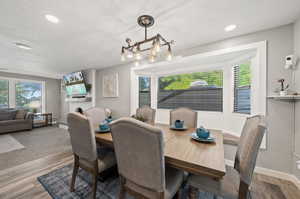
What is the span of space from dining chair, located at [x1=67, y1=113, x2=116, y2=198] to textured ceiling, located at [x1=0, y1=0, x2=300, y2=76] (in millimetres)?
1374

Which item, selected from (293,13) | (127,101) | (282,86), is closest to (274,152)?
(282,86)

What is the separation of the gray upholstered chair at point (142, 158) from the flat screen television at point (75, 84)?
4.21 metres

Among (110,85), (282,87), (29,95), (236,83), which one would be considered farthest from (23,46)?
(282,87)

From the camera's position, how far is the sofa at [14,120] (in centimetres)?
417

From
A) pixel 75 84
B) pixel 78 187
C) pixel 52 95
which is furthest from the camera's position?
pixel 52 95

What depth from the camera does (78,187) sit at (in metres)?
1.59

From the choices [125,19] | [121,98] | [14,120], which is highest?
[125,19]

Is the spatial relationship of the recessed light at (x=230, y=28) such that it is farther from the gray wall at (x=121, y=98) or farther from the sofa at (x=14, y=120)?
the sofa at (x=14, y=120)

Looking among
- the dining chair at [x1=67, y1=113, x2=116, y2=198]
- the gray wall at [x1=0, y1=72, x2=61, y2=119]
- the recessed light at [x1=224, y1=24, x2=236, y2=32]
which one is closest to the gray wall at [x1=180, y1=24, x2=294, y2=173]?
the recessed light at [x1=224, y1=24, x2=236, y2=32]

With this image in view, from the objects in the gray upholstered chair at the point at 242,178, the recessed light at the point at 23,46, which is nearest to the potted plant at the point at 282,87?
the gray upholstered chair at the point at 242,178

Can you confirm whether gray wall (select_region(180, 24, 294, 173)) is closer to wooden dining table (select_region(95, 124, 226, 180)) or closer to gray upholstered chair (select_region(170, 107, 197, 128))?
gray upholstered chair (select_region(170, 107, 197, 128))

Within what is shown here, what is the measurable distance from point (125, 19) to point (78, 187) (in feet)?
8.06

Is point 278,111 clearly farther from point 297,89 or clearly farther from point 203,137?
point 203,137

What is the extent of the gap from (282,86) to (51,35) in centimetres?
394
